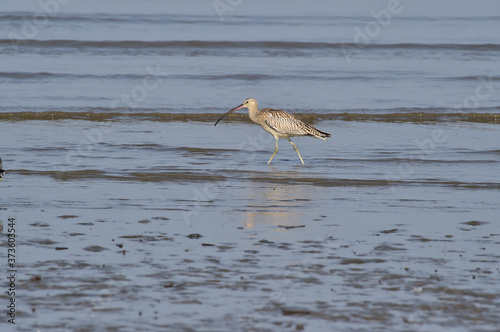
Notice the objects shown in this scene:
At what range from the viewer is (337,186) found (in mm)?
10570

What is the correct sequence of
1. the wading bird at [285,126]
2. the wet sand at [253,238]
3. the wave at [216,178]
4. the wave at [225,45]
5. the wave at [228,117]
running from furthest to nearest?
the wave at [225,45] < the wave at [228,117] < the wading bird at [285,126] < the wave at [216,178] < the wet sand at [253,238]

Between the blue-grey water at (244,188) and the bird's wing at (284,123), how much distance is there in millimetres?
433

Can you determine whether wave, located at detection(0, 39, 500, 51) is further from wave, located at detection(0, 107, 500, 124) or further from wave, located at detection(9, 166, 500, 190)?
wave, located at detection(9, 166, 500, 190)

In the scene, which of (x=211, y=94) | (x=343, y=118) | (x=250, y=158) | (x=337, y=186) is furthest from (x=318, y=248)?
(x=211, y=94)

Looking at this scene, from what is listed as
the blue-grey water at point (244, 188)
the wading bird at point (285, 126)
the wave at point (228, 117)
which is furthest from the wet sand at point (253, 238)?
the wave at point (228, 117)

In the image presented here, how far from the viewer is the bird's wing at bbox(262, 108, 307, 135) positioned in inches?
535

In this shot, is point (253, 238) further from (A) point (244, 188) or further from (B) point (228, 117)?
(B) point (228, 117)

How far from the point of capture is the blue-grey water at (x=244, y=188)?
5.68m

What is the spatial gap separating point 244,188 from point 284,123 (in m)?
3.41

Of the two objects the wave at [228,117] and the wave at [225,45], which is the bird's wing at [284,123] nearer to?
the wave at [228,117]

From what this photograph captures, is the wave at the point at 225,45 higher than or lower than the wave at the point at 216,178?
higher

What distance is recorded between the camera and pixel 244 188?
10.4 metres

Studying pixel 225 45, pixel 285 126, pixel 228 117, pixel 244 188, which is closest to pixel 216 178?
Answer: pixel 244 188

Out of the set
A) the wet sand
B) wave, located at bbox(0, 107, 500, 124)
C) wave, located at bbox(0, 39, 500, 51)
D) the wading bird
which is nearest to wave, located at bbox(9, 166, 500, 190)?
the wet sand
